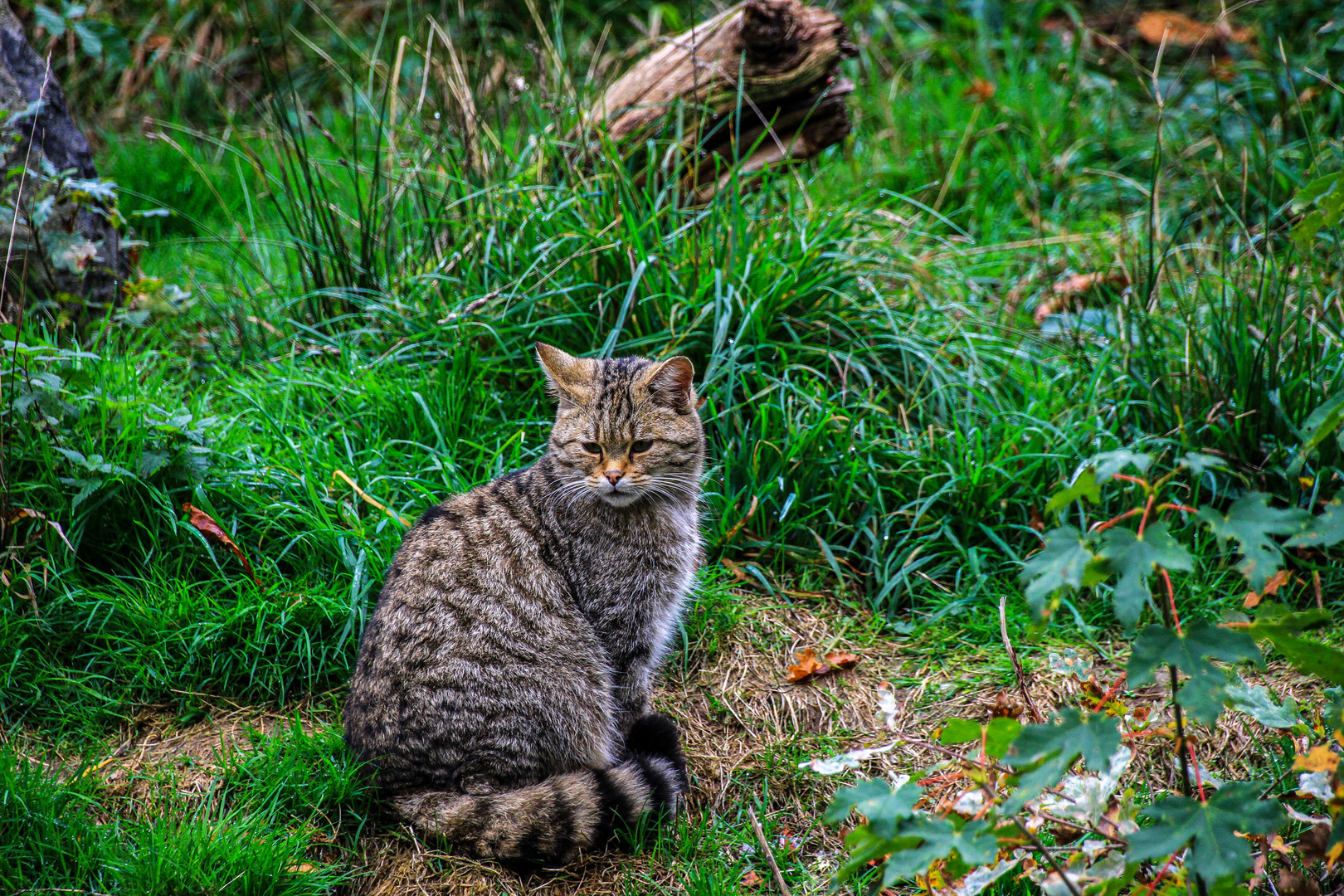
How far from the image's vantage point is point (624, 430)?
3090 millimetres

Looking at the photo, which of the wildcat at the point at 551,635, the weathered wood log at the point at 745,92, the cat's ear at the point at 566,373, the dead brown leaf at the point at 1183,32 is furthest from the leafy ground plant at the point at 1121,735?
the dead brown leaf at the point at 1183,32

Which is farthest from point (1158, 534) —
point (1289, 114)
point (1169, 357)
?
point (1289, 114)

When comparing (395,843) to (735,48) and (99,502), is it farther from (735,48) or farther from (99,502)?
(735,48)

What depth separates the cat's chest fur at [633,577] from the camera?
302cm

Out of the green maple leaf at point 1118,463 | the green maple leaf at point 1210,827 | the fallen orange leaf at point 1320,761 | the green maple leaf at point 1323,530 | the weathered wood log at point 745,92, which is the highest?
the weathered wood log at point 745,92

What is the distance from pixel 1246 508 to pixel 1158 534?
17 cm

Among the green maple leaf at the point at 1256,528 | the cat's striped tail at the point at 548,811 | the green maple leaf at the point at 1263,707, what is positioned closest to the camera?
the green maple leaf at the point at 1256,528

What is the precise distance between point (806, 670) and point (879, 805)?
1.65 meters

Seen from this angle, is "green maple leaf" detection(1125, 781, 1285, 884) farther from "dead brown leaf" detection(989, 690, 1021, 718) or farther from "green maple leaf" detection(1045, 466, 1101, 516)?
"dead brown leaf" detection(989, 690, 1021, 718)

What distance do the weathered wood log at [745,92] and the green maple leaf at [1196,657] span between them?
3.18 metres

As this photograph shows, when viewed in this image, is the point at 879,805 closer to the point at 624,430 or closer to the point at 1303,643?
the point at 1303,643

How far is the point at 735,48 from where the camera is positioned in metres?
4.61

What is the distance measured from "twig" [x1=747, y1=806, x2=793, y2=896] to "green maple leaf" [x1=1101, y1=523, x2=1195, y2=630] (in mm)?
1049

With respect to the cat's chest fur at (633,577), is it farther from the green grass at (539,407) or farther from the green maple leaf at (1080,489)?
the green maple leaf at (1080,489)
